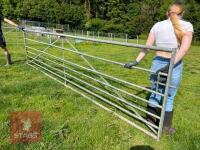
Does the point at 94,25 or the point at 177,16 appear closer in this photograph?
the point at 177,16

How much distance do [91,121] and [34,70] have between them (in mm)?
4362

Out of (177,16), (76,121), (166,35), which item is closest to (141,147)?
(76,121)

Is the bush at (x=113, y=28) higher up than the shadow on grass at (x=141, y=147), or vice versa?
the shadow on grass at (x=141, y=147)

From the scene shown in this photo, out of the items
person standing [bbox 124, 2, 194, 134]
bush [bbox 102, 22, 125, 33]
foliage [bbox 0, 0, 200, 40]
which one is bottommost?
bush [bbox 102, 22, 125, 33]

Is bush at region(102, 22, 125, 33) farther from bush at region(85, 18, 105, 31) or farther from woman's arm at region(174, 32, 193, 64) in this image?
woman's arm at region(174, 32, 193, 64)

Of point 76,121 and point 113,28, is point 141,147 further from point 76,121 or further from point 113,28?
point 113,28

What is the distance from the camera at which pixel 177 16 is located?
4281mm

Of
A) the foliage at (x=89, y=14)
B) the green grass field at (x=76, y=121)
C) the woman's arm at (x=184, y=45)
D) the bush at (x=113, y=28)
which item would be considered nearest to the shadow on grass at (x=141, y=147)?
the green grass field at (x=76, y=121)

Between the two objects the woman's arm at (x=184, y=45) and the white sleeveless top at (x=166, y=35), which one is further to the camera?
the white sleeveless top at (x=166, y=35)

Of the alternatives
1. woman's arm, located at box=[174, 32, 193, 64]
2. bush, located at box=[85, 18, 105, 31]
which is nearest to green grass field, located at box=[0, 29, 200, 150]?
woman's arm, located at box=[174, 32, 193, 64]

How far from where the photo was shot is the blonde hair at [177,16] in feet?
13.8

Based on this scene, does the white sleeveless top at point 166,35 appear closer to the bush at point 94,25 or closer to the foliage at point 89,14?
the foliage at point 89,14

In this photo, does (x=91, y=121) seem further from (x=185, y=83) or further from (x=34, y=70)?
(x=185, y=83)

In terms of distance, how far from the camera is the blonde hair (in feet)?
13.8
